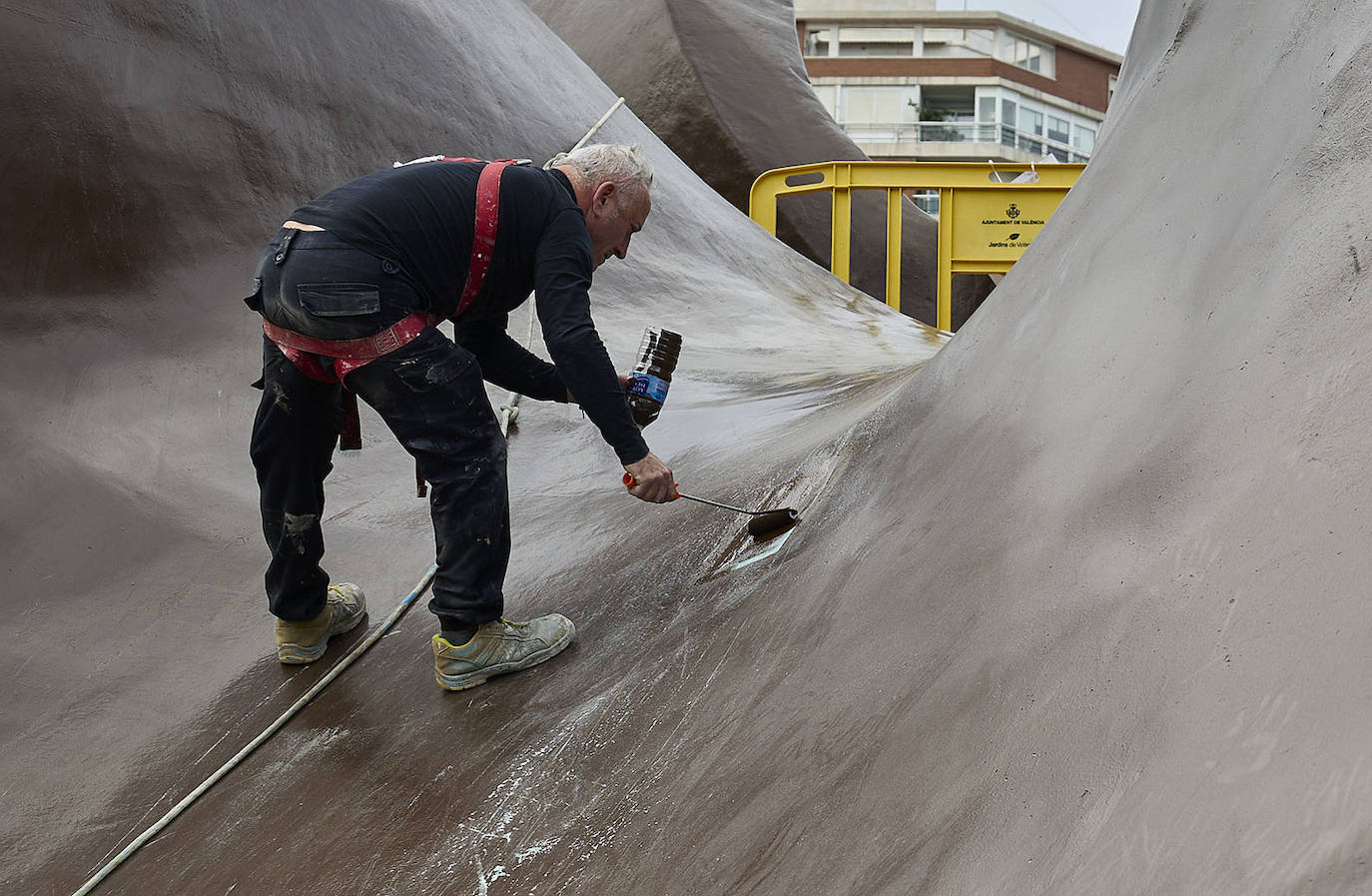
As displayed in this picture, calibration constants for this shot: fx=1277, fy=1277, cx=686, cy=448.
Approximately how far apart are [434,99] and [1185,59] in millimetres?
4115

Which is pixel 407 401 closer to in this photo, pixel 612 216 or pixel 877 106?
pixel 612 216

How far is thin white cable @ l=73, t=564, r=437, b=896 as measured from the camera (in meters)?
2.38

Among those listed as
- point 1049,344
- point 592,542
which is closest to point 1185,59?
point 1049,344

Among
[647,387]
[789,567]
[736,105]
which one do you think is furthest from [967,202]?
[789,567]

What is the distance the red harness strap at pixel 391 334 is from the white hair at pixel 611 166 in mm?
163

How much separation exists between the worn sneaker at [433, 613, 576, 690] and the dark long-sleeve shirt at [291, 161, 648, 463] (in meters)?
0.49

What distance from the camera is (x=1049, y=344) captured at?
2.44 metres

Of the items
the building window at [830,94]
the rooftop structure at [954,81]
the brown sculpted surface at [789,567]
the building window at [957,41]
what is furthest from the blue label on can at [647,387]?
the building window at [957,41]

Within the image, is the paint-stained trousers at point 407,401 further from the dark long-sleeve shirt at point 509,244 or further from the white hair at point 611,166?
the white hair at point 611,166

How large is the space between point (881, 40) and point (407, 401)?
1375 inches

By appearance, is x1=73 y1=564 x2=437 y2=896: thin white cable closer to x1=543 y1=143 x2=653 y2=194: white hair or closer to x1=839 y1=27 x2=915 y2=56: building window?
x1=543 y1=143 x2=653 y2=194: white hair

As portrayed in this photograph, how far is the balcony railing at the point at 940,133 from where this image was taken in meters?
33.5

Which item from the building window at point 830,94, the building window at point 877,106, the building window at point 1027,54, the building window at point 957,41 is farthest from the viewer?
the building window at point 1027,54

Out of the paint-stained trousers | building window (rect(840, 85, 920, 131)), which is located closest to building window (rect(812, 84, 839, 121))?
building window (rect(840, 85, 920, 131))
